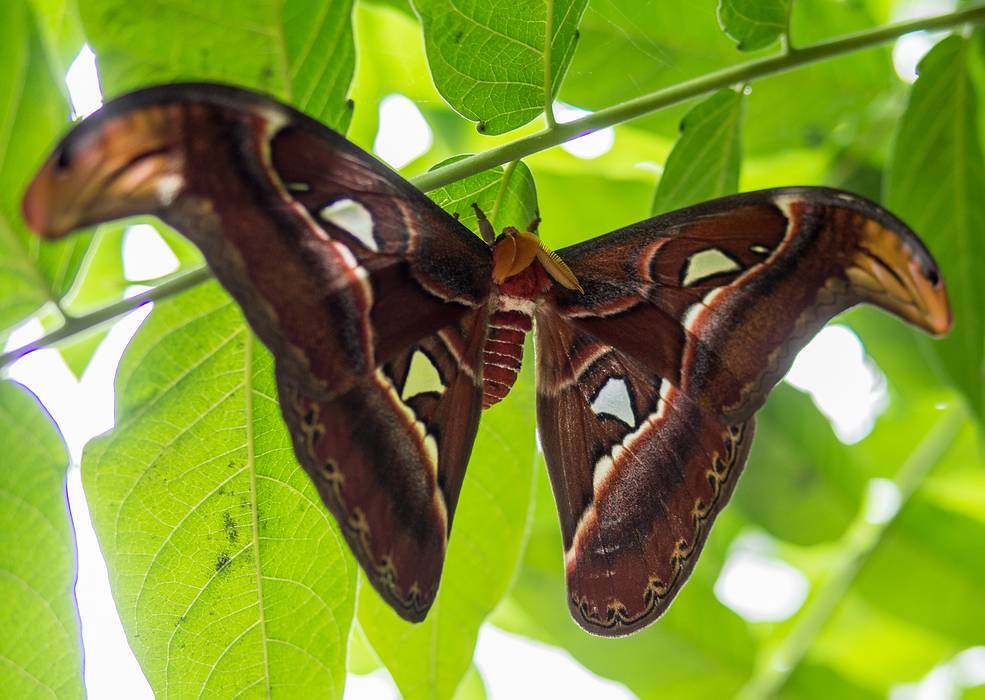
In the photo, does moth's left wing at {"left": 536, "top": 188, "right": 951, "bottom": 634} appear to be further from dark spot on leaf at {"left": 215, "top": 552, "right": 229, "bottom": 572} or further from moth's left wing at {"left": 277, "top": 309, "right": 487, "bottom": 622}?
dark spot on leaf at {"left": 215, "top": 552, "right": 229, "bottom": 572}

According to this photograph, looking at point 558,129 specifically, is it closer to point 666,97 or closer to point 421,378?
point 666,97

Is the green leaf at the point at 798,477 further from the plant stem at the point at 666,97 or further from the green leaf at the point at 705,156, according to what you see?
the plant stem at the point at 666,97

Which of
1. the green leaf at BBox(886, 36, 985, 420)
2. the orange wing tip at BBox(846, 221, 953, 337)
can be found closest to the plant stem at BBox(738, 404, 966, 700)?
the green leaf at BBox(886, 36, 985, 420)

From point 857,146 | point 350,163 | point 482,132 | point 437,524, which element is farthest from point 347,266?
point 857,146

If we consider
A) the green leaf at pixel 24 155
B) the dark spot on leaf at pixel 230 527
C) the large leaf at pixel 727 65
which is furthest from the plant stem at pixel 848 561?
the green leaf at pixel 24 155

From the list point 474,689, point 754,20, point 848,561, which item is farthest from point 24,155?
point 848,561
